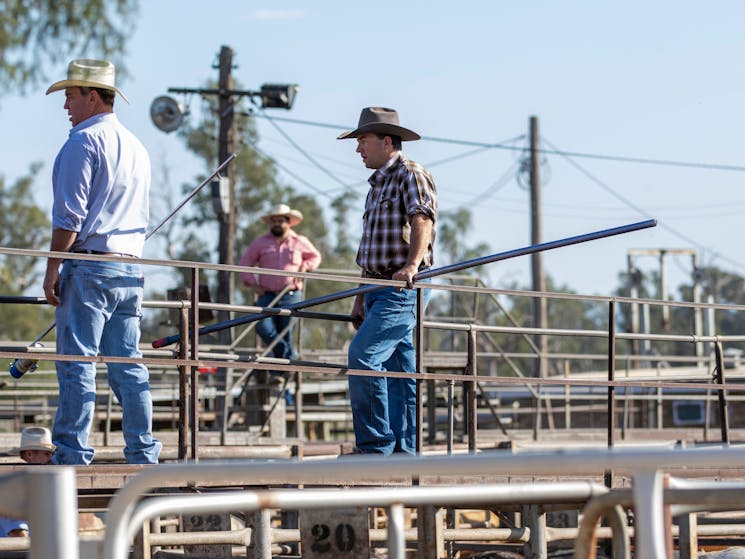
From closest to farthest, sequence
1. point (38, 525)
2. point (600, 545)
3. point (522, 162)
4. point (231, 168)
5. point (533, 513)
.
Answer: point (38, 525)
point (533, 513)
point (600, 545)
point (231, 168)
point (522, 162)

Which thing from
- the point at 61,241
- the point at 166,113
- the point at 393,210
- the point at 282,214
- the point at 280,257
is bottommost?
the point at 61,241

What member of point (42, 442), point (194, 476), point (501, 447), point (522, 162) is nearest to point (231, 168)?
point (522, 162)

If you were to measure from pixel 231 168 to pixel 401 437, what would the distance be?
52.3 feet

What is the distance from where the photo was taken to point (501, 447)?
1109 centimetres

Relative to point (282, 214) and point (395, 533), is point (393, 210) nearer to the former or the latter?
point (395, 533)

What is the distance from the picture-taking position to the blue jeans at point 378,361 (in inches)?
276

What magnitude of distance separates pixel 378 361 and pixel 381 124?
3.92 feet

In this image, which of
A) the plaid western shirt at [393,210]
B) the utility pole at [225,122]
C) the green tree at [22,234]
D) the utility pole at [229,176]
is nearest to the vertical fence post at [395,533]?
the plaid western shirt at [393,210]

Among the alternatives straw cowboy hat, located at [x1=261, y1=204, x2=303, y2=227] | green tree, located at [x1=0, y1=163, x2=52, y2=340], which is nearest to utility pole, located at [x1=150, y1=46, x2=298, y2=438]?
straw cowboy hat, located at [x1=261, y1=204, x2=303, y2=227]

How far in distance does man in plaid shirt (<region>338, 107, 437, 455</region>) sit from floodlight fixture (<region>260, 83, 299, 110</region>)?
1426 cm

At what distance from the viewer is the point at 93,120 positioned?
681 centimetres

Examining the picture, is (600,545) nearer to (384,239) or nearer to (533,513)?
(533,513)

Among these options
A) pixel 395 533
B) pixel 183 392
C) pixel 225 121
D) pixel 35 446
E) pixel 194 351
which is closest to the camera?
pixel 395 533

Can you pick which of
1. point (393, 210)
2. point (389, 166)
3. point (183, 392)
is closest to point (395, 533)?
point (183, 392)
